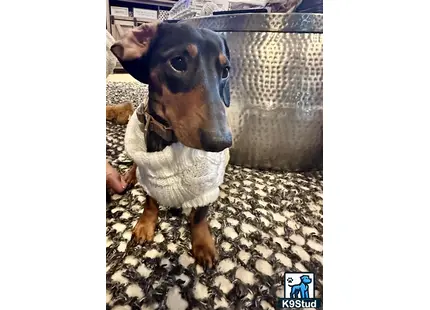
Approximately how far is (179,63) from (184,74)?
23 millimetres

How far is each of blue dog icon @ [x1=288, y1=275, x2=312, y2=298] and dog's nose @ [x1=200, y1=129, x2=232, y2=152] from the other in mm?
315

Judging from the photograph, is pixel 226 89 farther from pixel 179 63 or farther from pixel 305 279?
pixel 305 279

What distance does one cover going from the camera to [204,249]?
0.73m

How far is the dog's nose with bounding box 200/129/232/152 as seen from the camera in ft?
2.10

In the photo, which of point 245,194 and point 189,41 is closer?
point 189,41

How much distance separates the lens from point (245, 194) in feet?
2.57

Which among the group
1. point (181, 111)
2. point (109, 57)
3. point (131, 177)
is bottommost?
point (131, 177)

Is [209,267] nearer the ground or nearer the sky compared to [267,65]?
nearer the ground

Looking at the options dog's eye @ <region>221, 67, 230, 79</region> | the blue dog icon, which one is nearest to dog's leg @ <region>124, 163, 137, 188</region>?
dog's eye @ <region>221, 67, 230, 79</region>
